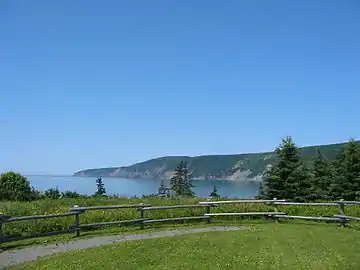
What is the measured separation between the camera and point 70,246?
1230 centimetres

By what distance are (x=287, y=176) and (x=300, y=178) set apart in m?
1.05

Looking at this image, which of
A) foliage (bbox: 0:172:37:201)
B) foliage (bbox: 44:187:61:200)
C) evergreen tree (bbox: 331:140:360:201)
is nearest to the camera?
foliage (bbox: 0:172:37:201)

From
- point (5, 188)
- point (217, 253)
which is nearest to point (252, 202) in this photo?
point (217, 253)

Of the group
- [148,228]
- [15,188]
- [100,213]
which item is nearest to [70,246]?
[148,228]

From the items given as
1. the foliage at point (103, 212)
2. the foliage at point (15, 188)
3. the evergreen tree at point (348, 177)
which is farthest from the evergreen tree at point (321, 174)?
the foliage at point (15, 188)

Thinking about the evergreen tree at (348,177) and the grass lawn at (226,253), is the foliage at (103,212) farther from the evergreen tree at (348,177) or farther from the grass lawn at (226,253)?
the evergreen tree at (348,177)

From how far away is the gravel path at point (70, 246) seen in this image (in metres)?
10.7

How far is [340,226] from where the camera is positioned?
53.3ft

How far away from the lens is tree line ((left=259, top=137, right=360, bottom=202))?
32719 mm

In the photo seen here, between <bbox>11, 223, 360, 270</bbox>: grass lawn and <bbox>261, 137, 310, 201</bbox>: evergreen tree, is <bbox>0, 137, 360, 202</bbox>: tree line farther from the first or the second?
<bbox>11, 223, 360, 270</bbox>: grass lawn

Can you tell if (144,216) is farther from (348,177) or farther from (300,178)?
(348,177)

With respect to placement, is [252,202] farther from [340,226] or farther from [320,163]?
[320,163]

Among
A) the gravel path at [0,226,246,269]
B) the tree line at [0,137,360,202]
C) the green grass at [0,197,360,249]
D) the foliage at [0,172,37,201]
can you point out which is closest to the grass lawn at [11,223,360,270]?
the gravel path at [0,226,246,269]

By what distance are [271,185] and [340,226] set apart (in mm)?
17244
